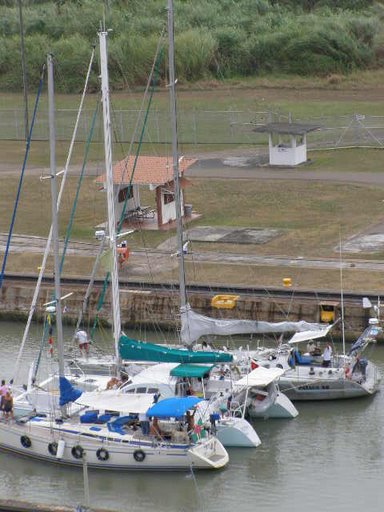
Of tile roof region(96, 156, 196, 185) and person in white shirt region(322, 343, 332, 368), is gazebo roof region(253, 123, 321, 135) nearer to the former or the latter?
tile roof region(96, 156, 196, 185)

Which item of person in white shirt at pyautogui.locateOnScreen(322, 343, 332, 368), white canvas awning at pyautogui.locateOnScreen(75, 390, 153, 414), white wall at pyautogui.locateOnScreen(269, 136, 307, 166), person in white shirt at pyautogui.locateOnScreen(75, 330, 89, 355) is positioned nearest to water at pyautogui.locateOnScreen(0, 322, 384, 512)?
white canvas awning at pyautogui.locateOnScreen(75, 390, 153, 414)

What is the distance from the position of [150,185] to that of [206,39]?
41301mm

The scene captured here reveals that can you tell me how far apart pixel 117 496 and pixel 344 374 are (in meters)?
9.16

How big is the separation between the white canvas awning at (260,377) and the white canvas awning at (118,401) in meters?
2.85

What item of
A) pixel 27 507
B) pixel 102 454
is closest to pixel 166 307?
pixel 102 454

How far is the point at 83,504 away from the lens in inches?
1501

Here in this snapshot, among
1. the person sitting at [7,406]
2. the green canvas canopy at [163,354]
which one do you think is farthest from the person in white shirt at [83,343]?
the person sitting at [7,406]

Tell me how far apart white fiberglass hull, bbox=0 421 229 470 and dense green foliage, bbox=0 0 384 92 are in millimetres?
53766

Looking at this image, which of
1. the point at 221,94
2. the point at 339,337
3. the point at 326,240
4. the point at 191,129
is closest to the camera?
the point at 339,337

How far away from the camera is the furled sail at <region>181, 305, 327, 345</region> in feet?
151

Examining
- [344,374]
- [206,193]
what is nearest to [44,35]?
[206,193]

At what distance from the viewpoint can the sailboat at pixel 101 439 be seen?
4003 centimetres

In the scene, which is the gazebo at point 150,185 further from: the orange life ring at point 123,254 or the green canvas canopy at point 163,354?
the green canvas canopy at point 163,354

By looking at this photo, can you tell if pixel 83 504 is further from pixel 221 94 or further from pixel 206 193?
pixel 221 94
